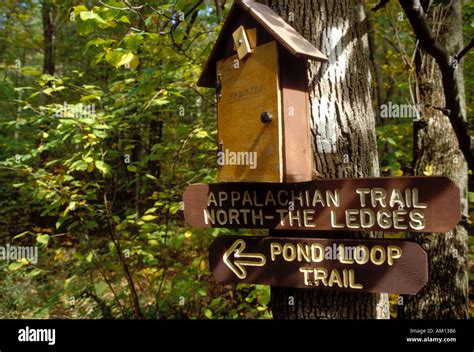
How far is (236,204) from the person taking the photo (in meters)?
1.83

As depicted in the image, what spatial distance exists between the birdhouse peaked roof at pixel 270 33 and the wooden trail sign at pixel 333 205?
0.57 m

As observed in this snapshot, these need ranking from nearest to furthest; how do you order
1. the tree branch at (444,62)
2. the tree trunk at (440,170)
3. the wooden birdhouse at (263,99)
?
1. the wooden birdhouse at (263,99)
2. the tree branch at (444,62)
3. the tree trunk at (440,170)

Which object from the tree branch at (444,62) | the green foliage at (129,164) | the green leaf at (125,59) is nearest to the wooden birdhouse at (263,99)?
the tree branch at (444,62)

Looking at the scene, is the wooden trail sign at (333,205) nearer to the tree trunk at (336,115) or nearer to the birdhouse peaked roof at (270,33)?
the tree trunk at (336,115)

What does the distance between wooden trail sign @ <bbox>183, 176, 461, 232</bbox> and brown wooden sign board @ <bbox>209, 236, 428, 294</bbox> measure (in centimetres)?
7

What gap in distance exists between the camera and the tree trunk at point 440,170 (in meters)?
3.38

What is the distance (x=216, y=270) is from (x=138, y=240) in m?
1.98

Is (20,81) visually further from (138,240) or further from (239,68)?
(239,68)

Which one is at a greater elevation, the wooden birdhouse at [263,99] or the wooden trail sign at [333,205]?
the wooden birdhouse at [263,99]

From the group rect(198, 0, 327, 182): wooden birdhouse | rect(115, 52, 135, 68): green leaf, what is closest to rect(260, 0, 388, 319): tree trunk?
rect(198, 0, 327, 182): wooden birdhouse

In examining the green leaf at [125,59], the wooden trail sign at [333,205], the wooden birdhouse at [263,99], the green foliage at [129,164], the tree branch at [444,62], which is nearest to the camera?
the wooden trail sign at [333,205]

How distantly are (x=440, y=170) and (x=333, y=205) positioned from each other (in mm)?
2379

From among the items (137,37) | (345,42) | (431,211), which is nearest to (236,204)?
(431,211)

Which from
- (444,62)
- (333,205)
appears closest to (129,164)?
(333,205)
